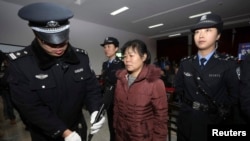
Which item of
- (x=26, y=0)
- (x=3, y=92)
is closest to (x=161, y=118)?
(x=3, y=92)

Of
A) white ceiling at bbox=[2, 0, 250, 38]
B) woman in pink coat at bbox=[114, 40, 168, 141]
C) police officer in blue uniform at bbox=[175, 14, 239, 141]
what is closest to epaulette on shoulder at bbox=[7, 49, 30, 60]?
woman in pink coat at bbox=[114, 40, 168, 141]

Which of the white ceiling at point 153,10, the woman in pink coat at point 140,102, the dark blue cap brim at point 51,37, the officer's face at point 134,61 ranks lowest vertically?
the woman in pink coat at point 140,102

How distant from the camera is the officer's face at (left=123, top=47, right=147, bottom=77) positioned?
4.94 feet

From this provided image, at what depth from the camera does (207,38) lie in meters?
1.47

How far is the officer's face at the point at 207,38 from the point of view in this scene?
147cm

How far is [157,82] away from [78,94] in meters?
0.65

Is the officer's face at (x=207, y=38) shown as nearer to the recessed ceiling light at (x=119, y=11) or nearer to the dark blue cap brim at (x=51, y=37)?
the dark blue cap brim at (x=51, y=37)

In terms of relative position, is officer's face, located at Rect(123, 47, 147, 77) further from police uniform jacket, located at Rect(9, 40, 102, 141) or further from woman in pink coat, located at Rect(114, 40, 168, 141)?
police uniform jacket, located at Rect(9, 40, 102, 141)

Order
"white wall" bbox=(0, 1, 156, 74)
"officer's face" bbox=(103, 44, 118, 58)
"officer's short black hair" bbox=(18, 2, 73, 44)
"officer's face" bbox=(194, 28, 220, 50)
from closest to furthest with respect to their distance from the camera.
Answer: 1. "officer's short black hair" bbox=(18, 2, 73, 44)
2. "officer's face" bbox=(194, 28, 220, 50)
3. "officer's face" bbox=(103, 44, 118, 58)
4. "white wall" bbox=(0, 1, 156, 74)

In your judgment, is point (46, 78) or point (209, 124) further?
point (209, 124)

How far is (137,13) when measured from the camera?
6.80m

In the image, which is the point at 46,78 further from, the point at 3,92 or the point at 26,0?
the point at 26,0

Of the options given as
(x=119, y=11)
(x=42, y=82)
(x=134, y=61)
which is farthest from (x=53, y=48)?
(x=119, y=11)

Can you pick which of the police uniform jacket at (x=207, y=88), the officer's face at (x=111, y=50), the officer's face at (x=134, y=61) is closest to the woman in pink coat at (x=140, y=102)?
the officer's face at (x=134, y=61)
